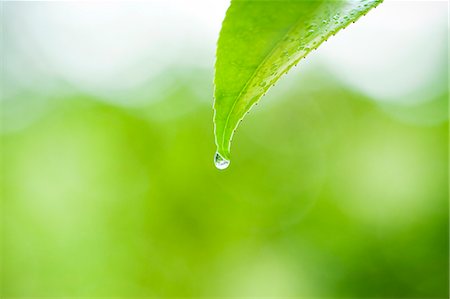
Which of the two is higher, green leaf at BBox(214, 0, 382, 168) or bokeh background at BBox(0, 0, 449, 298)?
bokeh background at BBox(0, 0, 449, 298)

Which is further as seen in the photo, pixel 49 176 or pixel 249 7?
pixel 49 176

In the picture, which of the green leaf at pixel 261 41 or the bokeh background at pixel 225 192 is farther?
the bokeh background at pixel 225 192

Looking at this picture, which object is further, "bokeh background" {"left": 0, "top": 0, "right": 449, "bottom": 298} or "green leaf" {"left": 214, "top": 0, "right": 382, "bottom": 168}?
"bokeh background" {"left": 0, "top": 0, "right": 449, "bottom": 298}

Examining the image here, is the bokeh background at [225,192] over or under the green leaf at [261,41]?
over

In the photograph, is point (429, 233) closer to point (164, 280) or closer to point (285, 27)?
point (164, 280)

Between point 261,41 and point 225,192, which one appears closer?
point 261,41

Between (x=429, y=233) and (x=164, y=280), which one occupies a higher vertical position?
(x=429, y=233)

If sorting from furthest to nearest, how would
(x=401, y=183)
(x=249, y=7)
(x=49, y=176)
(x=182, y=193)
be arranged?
(x=49, y=176) < (x=182, y=193) < (x=401, y=183) < (x=249, y=7)

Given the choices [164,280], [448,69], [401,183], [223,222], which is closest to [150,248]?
[164,280]
